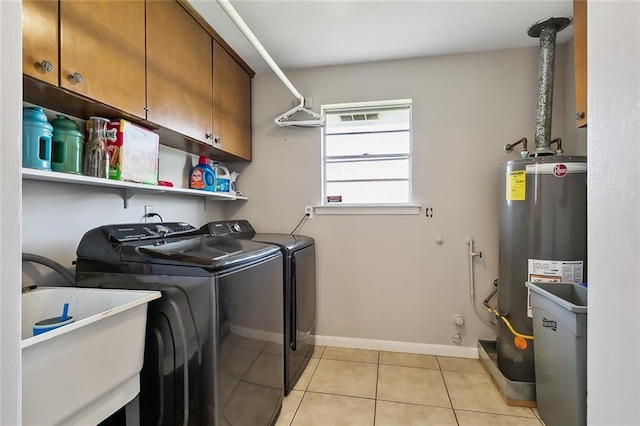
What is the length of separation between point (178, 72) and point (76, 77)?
0.68m

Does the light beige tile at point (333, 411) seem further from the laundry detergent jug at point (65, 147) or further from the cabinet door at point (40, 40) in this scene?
the cabinet door at point (40, 40)

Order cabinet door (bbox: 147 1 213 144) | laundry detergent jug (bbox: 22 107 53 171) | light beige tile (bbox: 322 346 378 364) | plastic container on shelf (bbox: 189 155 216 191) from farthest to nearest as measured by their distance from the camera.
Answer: light beige tile (bbox: 322 346 378 364) → plastic container on shelf (bbox: 189 155 216 191) → cabinet door (bbox: 147 1 213 144) → laundry detergent jug (bbox: 22 107 53 171)

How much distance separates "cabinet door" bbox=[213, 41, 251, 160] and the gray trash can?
2.26 metres

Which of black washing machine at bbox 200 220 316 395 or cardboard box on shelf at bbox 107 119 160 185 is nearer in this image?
cardboard box on shelf at bbox 107 119 160 185

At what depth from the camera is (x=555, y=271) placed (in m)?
1.83

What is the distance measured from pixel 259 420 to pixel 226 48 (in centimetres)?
246

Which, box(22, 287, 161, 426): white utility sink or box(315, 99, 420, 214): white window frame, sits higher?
box(315, 99, 420, 214): white window frame

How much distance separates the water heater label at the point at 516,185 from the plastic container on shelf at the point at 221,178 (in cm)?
214

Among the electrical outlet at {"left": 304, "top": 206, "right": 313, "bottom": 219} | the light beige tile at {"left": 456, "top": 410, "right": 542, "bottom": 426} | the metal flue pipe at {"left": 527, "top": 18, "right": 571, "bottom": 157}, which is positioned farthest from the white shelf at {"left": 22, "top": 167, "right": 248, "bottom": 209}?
the metal flue pipe at {"left": 527, "top": 18, "right": 571, "bottom": 157}

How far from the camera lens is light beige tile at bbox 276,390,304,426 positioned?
1694 mm

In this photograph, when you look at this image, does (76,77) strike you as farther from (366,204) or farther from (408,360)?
(408,360)

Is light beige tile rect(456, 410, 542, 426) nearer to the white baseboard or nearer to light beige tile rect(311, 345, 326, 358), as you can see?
the white baseboard

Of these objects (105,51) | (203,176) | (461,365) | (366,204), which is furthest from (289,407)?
(105,51)

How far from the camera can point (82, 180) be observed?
1.27 metres
